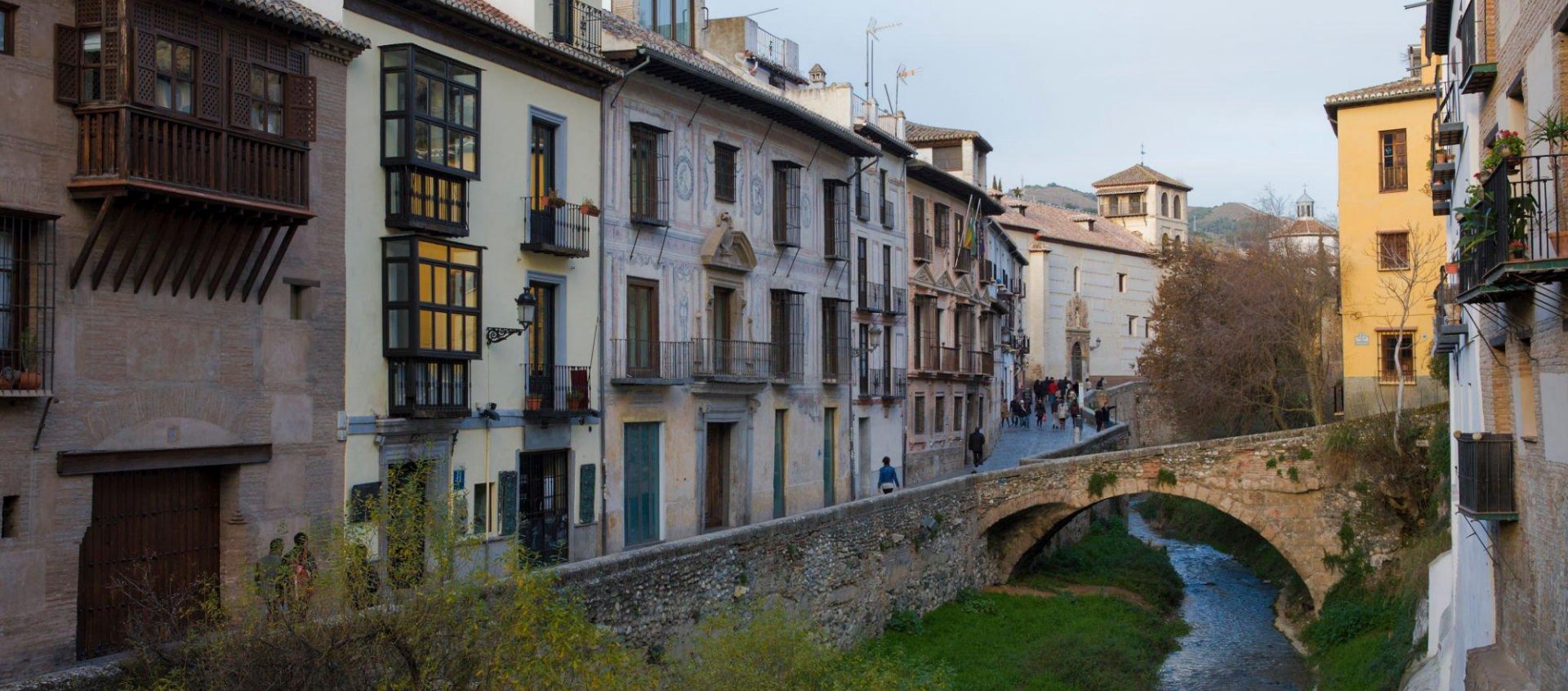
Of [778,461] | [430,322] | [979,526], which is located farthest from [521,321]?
[979,526]

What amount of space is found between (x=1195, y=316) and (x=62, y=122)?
3927 centimetres

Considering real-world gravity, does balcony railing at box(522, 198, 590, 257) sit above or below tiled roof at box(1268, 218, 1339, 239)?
below

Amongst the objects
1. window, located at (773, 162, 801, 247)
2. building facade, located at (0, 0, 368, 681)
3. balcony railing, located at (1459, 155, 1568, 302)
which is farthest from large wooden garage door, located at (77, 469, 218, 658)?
window, located at (773, 162, 801, 247)

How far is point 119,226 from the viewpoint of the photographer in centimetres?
1344

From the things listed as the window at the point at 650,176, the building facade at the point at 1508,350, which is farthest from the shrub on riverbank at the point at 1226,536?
the window at the point at 650,176

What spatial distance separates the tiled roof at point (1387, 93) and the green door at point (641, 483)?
62.3 feet

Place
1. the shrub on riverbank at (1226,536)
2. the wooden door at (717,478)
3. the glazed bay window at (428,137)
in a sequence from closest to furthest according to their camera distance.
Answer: the glazed bay window at (428,137)
the wooden door at (717,478)
the shrub on riverbank at (1226,536)

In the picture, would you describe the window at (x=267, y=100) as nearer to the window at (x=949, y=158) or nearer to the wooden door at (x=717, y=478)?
the wooden door at (x=717, y=478)

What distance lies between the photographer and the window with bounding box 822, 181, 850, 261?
30.2 metres

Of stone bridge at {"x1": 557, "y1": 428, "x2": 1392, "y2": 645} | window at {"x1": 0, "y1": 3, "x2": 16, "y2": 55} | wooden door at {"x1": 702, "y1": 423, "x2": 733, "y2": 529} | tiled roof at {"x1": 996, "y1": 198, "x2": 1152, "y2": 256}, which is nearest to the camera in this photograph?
window at {"x1": 0, "y1": 3, "x2": 16, "y2": 55}

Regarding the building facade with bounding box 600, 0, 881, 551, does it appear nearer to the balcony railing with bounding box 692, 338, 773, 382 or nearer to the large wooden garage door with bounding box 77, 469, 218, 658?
the balcony railing with bounding box 692, 338, 773, 382

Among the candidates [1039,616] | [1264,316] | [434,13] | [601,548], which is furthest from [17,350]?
[1264,316]

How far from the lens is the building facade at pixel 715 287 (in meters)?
22.9

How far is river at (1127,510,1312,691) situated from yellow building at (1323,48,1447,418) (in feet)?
18.2
